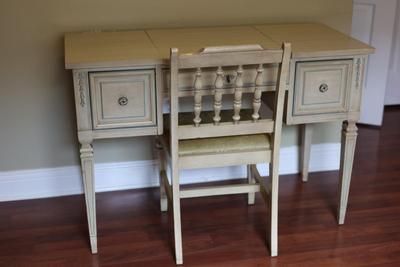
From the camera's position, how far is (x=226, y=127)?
7.20 ft

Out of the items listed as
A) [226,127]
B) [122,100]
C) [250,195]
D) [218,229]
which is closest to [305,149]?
[250,195]

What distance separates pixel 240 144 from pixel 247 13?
2.64 feet

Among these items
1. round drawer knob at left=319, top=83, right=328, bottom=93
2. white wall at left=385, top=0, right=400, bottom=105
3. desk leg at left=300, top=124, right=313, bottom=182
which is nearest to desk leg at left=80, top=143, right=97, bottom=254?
round drawer knob at left=319, top=83, right=328, bottom=93

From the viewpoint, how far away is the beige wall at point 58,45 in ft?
8.40

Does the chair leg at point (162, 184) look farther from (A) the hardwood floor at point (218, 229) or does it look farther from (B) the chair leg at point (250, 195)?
(B) the chair leg at point (250, 195)

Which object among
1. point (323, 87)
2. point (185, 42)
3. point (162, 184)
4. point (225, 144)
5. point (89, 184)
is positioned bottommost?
point (162, 184)

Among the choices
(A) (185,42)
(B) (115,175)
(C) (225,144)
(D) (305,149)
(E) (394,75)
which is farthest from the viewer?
(E) (394,75)

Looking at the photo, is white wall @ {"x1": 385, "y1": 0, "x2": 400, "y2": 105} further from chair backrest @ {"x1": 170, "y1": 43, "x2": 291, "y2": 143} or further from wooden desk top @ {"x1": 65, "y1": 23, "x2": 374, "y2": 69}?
chair backrest @ {"x1": 170, "y1": 43, "x2": 291, "y2": 143}

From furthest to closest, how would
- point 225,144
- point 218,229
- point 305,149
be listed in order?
point 305,149 → point 218,229 → point 225,144

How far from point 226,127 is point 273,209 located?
1.42ft

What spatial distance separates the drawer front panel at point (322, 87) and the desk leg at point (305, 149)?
61 cm

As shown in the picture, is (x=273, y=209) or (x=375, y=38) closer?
(x=273, y=209)

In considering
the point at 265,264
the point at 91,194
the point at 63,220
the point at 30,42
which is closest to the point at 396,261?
the point at 265,264

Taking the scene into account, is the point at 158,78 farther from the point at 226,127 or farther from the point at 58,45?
the point at 58,45
